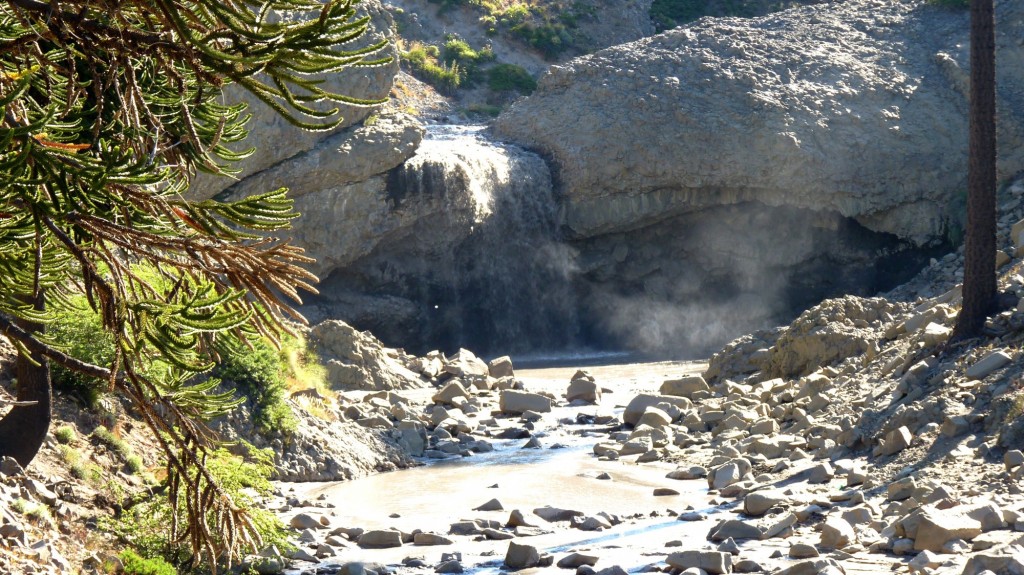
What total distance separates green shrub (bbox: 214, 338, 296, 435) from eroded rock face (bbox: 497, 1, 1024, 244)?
15646mm

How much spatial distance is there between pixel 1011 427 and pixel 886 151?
58.4ft

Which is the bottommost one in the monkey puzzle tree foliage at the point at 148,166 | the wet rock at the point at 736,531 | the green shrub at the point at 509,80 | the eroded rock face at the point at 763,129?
the wet rock at the point at 736,531

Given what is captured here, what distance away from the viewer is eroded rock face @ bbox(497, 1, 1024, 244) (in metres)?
26.3

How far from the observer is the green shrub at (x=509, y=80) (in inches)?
1617

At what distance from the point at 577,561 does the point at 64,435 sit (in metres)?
4.14

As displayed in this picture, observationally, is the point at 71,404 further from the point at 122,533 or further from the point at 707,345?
the point at 707,345

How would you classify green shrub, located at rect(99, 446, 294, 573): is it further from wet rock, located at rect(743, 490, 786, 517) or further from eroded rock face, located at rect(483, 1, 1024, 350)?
eroded rock face, located at rect(483, 1, 1024, 350)

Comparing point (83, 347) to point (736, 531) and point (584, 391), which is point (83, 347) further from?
point (584, 391)

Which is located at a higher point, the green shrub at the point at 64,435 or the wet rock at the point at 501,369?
the green shrub at the point at 64,435

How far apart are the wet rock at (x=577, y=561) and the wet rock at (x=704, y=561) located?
2.02 feet

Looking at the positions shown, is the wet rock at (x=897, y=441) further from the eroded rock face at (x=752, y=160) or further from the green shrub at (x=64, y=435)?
the eroded rock face at (x=752, y=160)

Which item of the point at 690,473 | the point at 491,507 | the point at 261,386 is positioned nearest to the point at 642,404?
the point at 690,473

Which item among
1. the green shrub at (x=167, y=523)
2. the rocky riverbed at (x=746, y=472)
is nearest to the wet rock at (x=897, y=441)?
the rocky riverbed at (x=746, y=472)

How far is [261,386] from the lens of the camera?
39.1 feet
